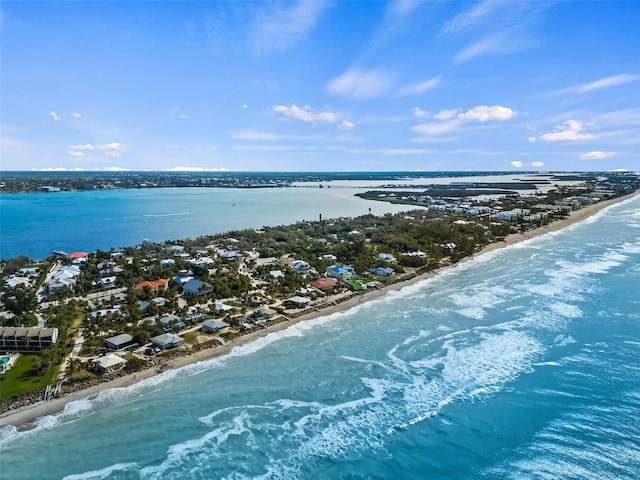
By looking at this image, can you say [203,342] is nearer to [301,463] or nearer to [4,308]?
[301,463]

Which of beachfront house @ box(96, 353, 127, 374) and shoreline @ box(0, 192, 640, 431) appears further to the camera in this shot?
beachfront house @ box(96, 353, 127, 374)

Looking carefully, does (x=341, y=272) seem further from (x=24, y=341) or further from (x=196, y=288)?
(x=24, y=341)

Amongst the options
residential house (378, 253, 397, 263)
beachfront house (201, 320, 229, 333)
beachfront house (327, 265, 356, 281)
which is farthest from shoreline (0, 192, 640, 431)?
residential house (378, 253, 397, 263)

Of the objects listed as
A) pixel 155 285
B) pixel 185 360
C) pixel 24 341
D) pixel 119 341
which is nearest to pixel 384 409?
pixel 185 360

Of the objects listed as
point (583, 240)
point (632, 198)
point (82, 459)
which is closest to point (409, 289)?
point (82, 459)

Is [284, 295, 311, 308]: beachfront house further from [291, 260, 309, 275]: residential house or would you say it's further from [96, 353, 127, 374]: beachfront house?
[96, 353, 127, 374]: beachfront house

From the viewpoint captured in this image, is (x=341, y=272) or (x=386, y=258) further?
(x=386, y=258)
